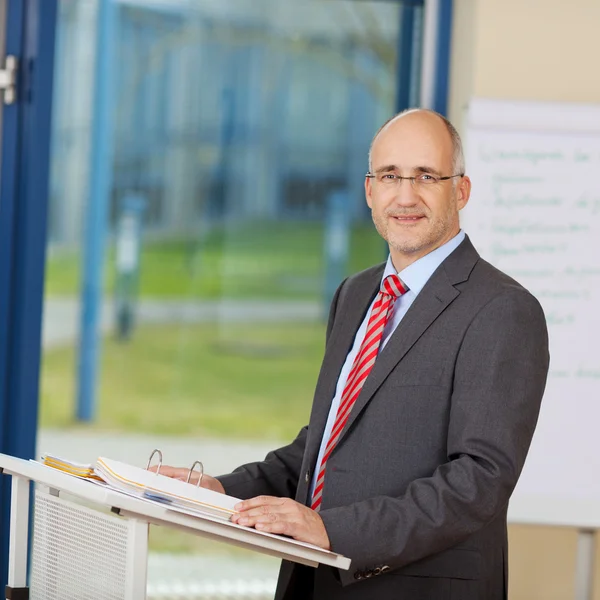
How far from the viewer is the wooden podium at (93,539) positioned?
5.36ft

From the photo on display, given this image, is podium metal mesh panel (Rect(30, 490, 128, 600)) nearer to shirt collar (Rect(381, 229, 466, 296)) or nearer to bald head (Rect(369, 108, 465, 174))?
shirt collar (Rect(381, 229, 466, 296))

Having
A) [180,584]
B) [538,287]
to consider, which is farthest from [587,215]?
[180,584]

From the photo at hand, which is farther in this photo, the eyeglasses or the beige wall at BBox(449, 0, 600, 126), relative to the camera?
the beige wall at BBox(449, 0, 600, 126)

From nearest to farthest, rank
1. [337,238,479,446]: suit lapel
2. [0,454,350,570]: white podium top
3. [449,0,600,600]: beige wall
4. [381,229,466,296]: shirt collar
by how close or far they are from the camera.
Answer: [0,454,350,570]: white podium top
[337,238,479,446]: suit lapel
[381,229,466,296]: shirt collar
[449,0,600,600]: beige wall

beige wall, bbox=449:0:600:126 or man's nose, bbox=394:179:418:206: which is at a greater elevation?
beige wall, bbox=449:0:600:126

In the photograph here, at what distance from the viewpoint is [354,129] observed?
4289 millimetres

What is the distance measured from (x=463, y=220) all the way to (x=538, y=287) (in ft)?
1.17

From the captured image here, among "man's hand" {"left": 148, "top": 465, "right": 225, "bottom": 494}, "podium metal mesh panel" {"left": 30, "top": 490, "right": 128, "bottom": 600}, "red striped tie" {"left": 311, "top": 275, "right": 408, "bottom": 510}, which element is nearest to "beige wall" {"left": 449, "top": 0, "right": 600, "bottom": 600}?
"red striped tie" {"left": 311, "top": 275, "right": 408, "bottom": 510}

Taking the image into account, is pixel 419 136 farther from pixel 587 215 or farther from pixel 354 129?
pixel 354 129

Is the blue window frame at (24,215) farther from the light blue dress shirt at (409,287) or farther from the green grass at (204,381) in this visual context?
the light blue dress shirt at (409,287)

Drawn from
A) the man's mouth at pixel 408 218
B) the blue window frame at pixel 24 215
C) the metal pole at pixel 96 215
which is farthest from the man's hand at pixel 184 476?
the metal pole at pixel 96 215

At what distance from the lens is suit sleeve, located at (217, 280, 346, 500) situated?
2258 millimetres

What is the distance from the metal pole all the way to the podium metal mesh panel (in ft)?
7.34

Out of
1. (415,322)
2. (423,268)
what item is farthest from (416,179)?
(415,322)
